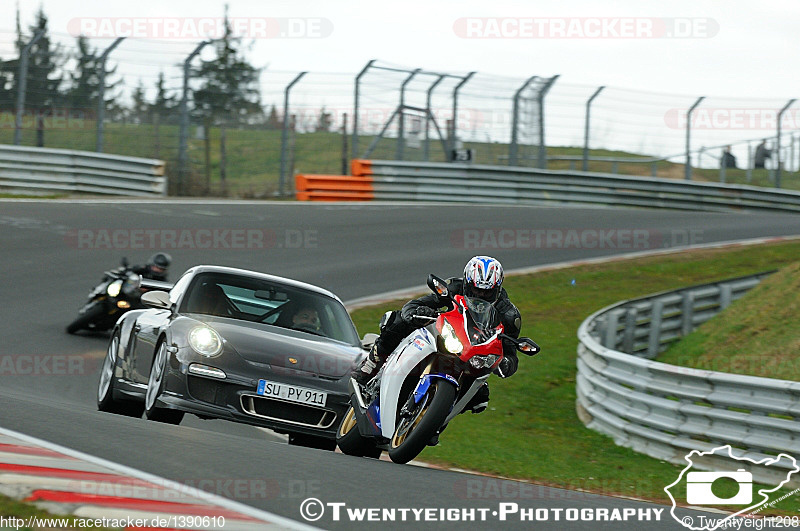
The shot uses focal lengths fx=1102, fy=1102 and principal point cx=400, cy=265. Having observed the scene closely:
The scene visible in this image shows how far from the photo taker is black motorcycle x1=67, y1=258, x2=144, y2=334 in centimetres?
1273

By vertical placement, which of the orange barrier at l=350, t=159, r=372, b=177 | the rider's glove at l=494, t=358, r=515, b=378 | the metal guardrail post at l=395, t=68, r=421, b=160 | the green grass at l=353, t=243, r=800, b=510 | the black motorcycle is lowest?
the green grass at l=353, t=243, r=800, b=510

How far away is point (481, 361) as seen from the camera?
6797 mm

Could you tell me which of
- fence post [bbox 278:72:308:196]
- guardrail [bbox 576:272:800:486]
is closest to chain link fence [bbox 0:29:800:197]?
fence post [bbox 278:72:308:196]

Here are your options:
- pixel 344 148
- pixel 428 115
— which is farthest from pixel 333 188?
pixel 428 115

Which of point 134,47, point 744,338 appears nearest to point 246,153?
point 134,47

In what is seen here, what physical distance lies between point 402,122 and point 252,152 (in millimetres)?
3812

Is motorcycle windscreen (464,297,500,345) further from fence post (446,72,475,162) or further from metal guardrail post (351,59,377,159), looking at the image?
fence post (446,72,475,162)

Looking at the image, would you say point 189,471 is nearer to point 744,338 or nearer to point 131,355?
point 131,355

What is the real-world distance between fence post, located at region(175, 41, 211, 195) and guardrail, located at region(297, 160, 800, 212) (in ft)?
9.41

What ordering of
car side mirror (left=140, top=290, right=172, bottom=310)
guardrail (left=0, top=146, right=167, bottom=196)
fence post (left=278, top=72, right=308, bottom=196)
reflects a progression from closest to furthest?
car side mirror (left=140, top=290, right=172, bottom=310), guardrail (left=0, top=146, right=167, bottom=196), fence post (left=278, top=72, right=308, bottom=196)

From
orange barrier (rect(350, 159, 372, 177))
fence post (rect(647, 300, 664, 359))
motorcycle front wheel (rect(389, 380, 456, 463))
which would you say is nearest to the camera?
motorcycle front wheel (rect(389, 380, 456, 463))

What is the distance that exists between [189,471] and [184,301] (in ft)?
10.8

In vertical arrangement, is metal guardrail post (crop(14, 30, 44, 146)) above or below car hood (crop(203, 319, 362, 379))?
above

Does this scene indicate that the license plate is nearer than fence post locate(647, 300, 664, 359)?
Yes
